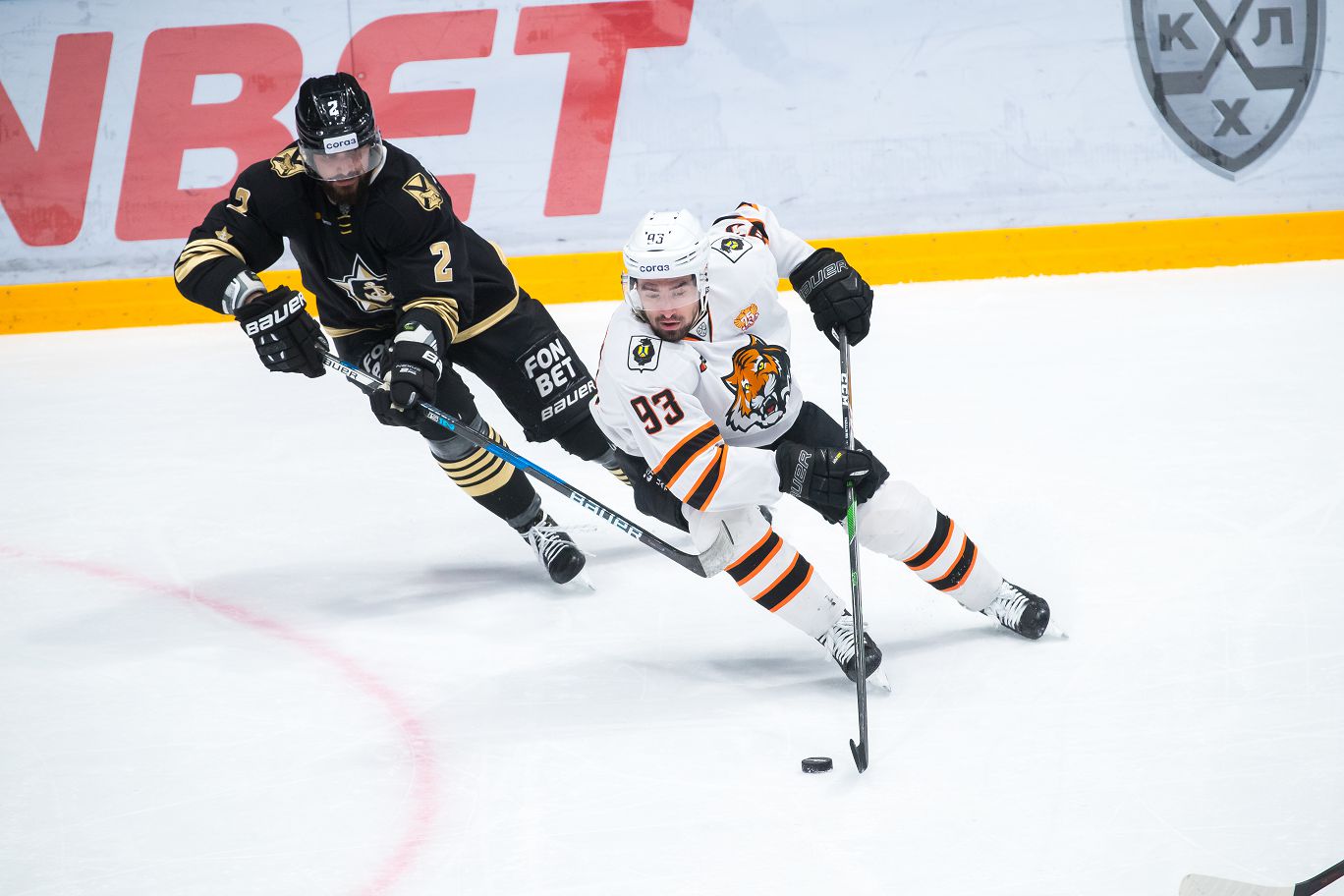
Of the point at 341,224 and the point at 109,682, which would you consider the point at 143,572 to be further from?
the point at 341,224

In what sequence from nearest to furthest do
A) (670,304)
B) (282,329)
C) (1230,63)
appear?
1. (670,304)
2. (282,329)
3. (1230,63)

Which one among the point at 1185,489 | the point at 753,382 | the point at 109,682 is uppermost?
the point at 753,382

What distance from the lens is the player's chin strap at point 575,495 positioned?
243 cm

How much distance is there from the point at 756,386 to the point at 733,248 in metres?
0.37

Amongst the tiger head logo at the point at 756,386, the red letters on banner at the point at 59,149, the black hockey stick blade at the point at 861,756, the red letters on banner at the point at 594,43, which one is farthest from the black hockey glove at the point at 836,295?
the red letters on banner at the point at 59,149

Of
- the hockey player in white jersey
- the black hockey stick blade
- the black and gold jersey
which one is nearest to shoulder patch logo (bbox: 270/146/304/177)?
the black and gold jersey

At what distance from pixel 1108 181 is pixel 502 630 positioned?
3.94m

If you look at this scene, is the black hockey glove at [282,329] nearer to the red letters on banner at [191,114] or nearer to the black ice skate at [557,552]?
the black ice skate at [557,552]

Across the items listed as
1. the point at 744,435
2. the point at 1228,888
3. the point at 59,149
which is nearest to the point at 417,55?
the point at 59,149

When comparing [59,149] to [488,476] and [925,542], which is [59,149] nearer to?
[488,476]

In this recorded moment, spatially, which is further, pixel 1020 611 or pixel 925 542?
pixel 1020 611

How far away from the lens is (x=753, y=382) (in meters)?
2.53

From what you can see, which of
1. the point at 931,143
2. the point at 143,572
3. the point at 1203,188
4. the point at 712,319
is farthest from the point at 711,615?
the point at 1203,188

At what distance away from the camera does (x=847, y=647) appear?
8.05 feet
